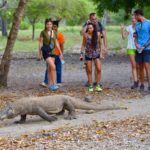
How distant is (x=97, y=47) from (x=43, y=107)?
11.0ft

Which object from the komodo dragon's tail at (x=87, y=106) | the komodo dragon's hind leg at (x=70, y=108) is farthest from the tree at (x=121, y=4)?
the komodo dragon's hind leg at (x=70, y=108)

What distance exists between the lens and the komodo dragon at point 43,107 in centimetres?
899

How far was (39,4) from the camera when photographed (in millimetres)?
48719

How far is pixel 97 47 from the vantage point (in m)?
12.2

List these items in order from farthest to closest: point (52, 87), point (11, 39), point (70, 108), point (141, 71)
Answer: point (11, 39)
point (52, 87)
point (141, 71)
point (70, 108)

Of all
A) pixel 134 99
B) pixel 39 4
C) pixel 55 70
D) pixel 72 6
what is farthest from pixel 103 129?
pixel 72 6

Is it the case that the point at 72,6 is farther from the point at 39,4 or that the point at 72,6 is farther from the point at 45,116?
the point at 45,116

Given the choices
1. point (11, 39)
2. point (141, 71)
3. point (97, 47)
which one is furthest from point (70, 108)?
point (11, 39)

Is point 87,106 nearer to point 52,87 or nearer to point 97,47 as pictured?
point 97,47

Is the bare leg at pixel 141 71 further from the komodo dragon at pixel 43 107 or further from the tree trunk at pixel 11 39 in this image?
the tree trunk at pixel 11 39

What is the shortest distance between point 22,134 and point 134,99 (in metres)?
3.84

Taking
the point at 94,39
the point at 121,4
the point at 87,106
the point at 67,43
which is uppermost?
the point at 121,4

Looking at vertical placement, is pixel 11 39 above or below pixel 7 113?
above

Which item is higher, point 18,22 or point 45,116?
point 18,22
